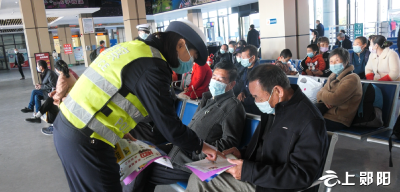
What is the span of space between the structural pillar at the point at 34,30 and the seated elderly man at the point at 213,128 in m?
11.4

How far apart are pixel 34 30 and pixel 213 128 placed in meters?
12.2

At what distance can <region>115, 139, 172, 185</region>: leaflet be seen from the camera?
188cm

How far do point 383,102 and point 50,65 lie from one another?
39.4 feet

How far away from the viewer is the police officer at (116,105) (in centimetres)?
149

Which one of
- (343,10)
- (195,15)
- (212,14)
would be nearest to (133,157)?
(343,10)

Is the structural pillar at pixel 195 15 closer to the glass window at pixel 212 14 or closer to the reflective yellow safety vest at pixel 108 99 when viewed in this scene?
the glass window at pixel 212 14

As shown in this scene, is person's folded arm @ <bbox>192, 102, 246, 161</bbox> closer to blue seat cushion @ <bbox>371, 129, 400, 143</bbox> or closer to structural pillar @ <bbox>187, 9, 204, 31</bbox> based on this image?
blue seat cushion @ <bbox>371, 129, 400, 143</bbox>

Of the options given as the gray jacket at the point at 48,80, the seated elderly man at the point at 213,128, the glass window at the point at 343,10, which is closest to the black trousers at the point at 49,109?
the gray jacket at the point at 48,80

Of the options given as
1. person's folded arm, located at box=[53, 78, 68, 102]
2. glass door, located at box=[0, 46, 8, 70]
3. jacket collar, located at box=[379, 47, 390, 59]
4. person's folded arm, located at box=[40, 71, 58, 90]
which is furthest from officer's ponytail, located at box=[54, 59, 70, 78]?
glass door, located at box=[0, 46, 8, 70]

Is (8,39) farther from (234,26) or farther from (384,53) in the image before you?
(384,53)

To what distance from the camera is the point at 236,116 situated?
246 centimetres

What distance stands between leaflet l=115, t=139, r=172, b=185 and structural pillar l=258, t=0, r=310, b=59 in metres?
7.46

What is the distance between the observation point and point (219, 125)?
98.2 inches

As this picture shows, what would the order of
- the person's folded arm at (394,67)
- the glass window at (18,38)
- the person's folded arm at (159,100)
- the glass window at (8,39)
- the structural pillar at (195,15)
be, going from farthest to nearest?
the glass window at (18,38) < the glass window at (8,39) < the structural pillar at (195,15) < the person's folded arm at (394,67) < the person's folded arm at (159,100)
